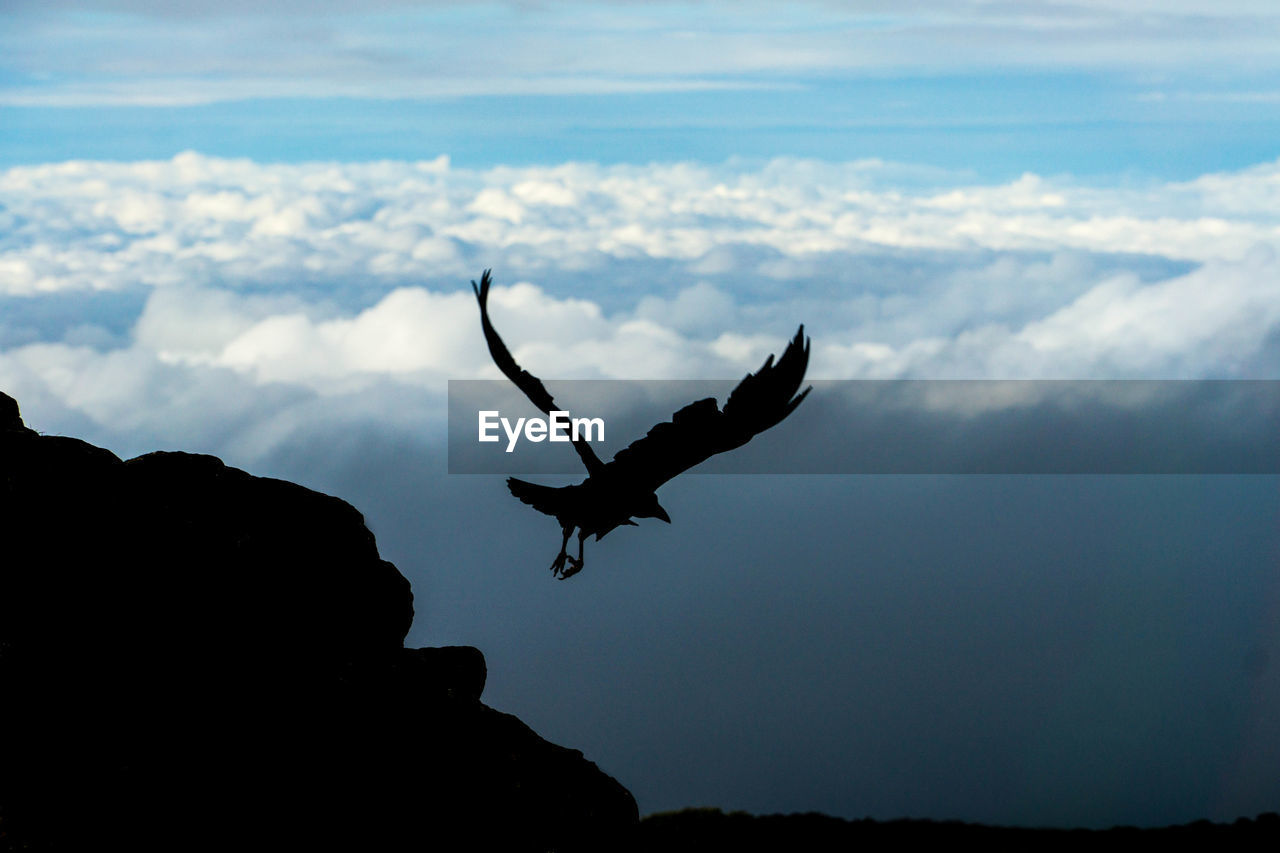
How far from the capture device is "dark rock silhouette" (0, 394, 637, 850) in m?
11.9

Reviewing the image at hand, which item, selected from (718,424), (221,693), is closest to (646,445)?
(718,424)

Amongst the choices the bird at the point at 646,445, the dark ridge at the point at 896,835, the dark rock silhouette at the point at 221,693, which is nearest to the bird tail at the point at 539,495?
the bird at the point at 646,445

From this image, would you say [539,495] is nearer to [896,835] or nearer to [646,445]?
[646,445]

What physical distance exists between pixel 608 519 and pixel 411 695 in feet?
13.1

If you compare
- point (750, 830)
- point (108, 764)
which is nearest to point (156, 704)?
point (108, 764)

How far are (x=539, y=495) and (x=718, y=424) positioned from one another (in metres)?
2.26

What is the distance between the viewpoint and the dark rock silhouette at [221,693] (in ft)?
39.2

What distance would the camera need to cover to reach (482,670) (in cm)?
1628

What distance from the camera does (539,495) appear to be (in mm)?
12258

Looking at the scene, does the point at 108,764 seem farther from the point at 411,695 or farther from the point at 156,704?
the point at 411,695

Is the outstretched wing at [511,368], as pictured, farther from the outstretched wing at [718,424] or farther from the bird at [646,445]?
the outstretched wing at [718,424]

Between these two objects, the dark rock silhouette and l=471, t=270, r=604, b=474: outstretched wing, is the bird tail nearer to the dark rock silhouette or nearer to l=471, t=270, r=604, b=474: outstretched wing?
l=471, t=270, r=604, b=474: outstretched wing

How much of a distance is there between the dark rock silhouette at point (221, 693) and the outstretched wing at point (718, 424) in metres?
4.47

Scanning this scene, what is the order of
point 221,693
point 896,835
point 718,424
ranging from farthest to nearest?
1. point 896,835
2. point 221,693
3. point 718,424
